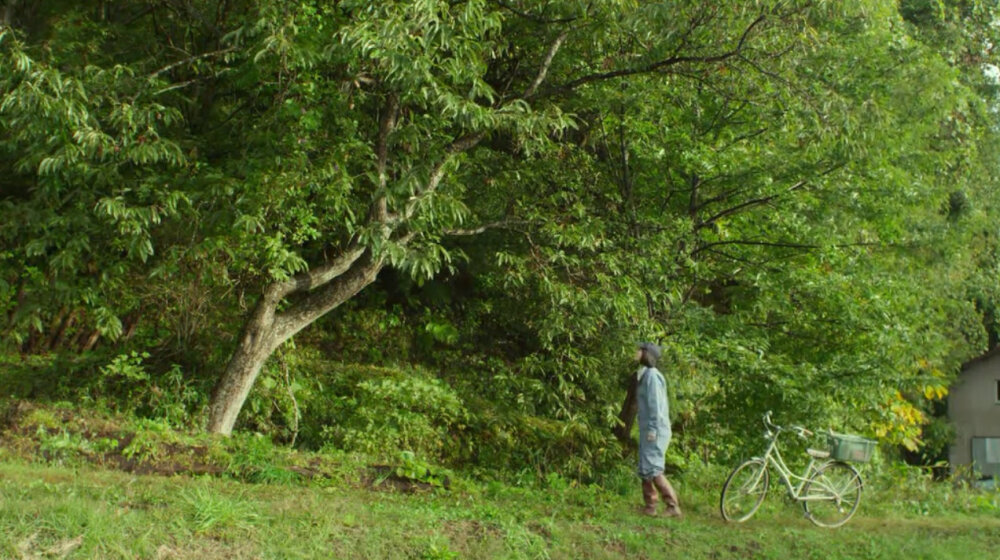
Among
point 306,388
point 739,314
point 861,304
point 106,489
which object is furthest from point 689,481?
point 106,489

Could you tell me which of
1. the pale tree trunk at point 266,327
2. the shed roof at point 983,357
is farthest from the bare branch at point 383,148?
the shed roof at point 983,357

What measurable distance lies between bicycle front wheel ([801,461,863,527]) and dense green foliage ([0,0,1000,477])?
2.75 feet

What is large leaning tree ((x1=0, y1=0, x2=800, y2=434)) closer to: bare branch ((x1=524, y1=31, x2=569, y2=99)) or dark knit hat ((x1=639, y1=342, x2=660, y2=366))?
bare branch ((x1=524, y1=31, x2=569, y2=99))

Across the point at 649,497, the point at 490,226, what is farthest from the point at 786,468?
the point at 490,226

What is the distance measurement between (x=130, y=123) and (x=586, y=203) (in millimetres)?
5556

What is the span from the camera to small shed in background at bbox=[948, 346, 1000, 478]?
32.2 m

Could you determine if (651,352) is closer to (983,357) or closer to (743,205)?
(743,205)

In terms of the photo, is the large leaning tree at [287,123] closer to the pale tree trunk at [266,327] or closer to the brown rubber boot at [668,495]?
the pale tree trunk at [266,327]

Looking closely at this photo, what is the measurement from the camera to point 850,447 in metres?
9.02

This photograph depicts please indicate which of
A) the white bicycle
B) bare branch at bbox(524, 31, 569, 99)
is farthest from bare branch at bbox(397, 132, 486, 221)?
the white bicycle

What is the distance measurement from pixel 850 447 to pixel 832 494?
0.63 metres

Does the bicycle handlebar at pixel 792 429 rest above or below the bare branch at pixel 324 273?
below

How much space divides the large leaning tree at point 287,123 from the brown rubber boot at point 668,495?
310 centimetres

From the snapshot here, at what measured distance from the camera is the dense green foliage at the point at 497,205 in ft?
28.8
